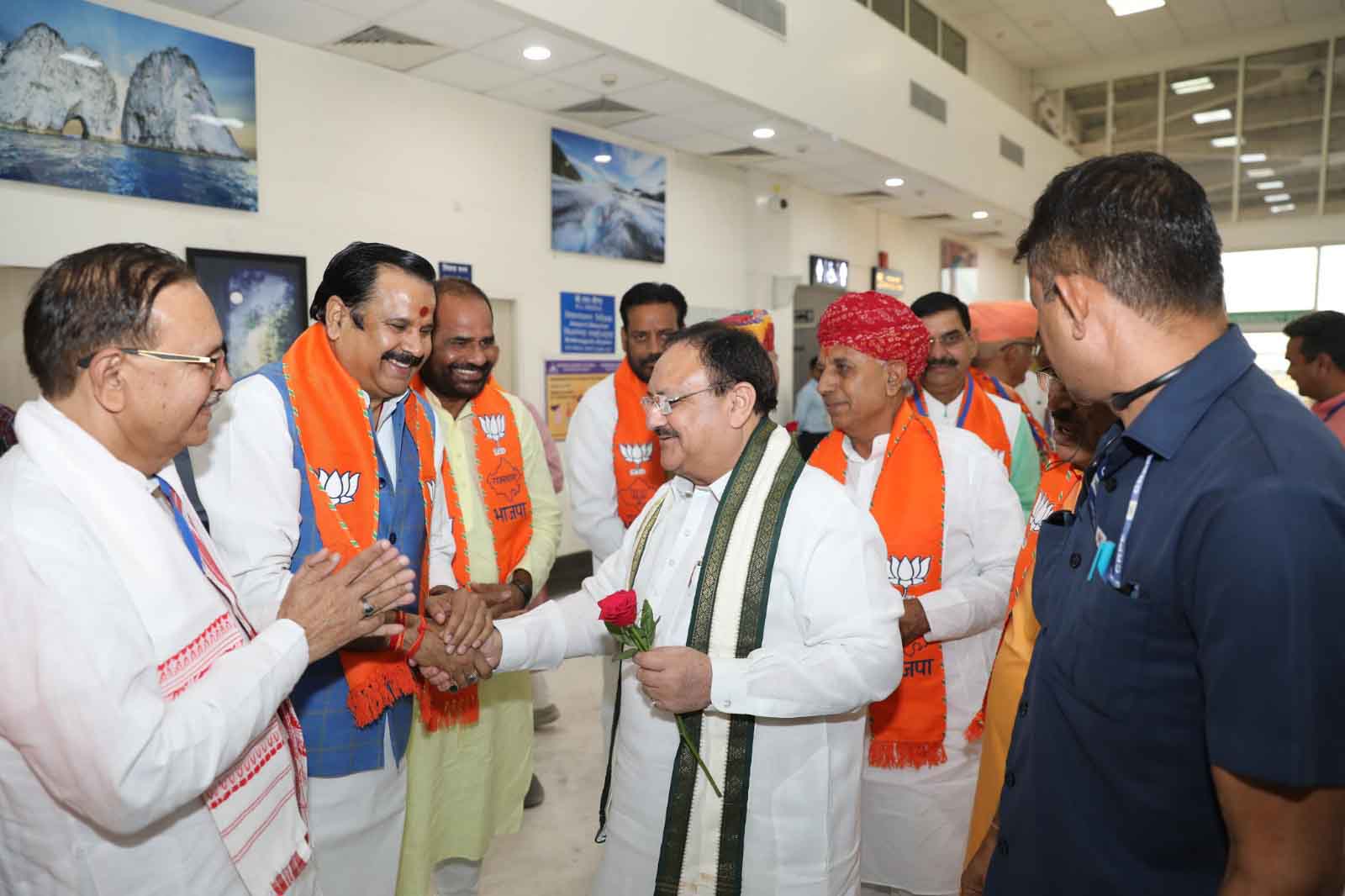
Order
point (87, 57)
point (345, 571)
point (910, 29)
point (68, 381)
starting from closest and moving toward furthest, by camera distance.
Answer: point (68, 381) → point (345, 571) → point (87, 57) → point (910, 29)

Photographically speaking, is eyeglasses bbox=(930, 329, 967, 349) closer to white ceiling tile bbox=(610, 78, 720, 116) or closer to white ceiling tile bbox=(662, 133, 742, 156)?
white ceiling tile bbox=(610, 78, 720, 116)

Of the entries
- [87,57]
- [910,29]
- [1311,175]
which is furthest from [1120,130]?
[87,57]

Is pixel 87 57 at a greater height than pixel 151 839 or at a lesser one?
greater

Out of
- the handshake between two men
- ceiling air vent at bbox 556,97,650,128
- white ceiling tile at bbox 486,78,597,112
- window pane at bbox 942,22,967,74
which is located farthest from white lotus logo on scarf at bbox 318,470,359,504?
window pane at bbox 942,22,967,74

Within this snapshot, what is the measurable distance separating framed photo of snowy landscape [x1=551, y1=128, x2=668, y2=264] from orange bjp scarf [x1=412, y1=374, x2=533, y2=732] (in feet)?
12.3

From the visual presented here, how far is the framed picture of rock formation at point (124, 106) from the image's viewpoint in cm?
373

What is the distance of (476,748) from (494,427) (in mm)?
1110

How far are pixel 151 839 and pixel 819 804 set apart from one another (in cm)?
120

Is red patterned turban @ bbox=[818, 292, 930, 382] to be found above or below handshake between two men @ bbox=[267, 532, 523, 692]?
above

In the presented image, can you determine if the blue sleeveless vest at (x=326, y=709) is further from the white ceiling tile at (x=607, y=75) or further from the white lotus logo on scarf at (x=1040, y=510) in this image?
the white ceiling tile at (x=607, y=75)

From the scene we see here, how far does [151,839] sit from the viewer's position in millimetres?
1322

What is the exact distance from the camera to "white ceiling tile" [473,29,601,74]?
191 inches

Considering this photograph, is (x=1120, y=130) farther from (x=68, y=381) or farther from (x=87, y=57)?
(x=68, y=381)

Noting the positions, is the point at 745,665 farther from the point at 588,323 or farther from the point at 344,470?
the point at 588,323
